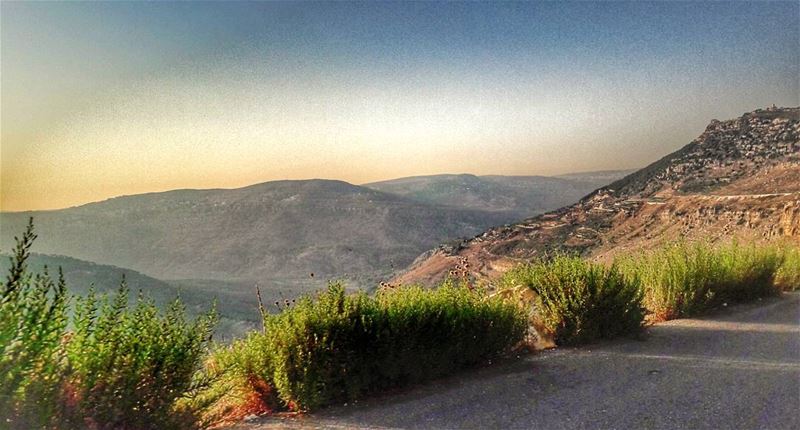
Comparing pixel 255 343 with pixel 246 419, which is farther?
pixel 255 343

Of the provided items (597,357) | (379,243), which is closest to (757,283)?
(597,357)

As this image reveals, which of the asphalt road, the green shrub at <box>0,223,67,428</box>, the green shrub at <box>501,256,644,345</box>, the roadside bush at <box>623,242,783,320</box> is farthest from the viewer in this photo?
the roadside bush at <box>623,242,783,320</box>

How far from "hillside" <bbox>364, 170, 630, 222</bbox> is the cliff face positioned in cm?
10302

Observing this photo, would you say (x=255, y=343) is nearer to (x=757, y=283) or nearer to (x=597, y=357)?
(x=597, y=357)

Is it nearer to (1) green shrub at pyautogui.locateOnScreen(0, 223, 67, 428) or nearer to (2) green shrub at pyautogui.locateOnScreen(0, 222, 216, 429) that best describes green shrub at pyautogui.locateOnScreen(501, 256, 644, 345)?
(2) green shrub at pyautogui.locateOnScreen(0, 222, 216, 429)

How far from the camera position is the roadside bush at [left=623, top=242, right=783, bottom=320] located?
891 cm

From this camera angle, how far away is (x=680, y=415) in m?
4.68

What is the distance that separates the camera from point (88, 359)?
13.4 ft

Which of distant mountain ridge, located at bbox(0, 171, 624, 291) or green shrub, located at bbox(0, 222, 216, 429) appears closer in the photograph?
green shrub, located at bbox(0, 222, 216, 429)

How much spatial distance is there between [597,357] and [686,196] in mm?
21964

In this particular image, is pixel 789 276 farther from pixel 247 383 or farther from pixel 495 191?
pixel 495 191

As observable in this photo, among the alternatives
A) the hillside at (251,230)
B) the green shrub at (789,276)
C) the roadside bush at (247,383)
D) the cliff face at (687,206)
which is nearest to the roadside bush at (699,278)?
the green shrub at (789,276)

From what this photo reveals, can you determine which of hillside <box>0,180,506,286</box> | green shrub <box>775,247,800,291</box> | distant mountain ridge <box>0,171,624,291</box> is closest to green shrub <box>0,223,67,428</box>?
green shrub <box>775,247,800,291</box>

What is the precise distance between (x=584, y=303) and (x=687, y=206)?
19.4 meters
